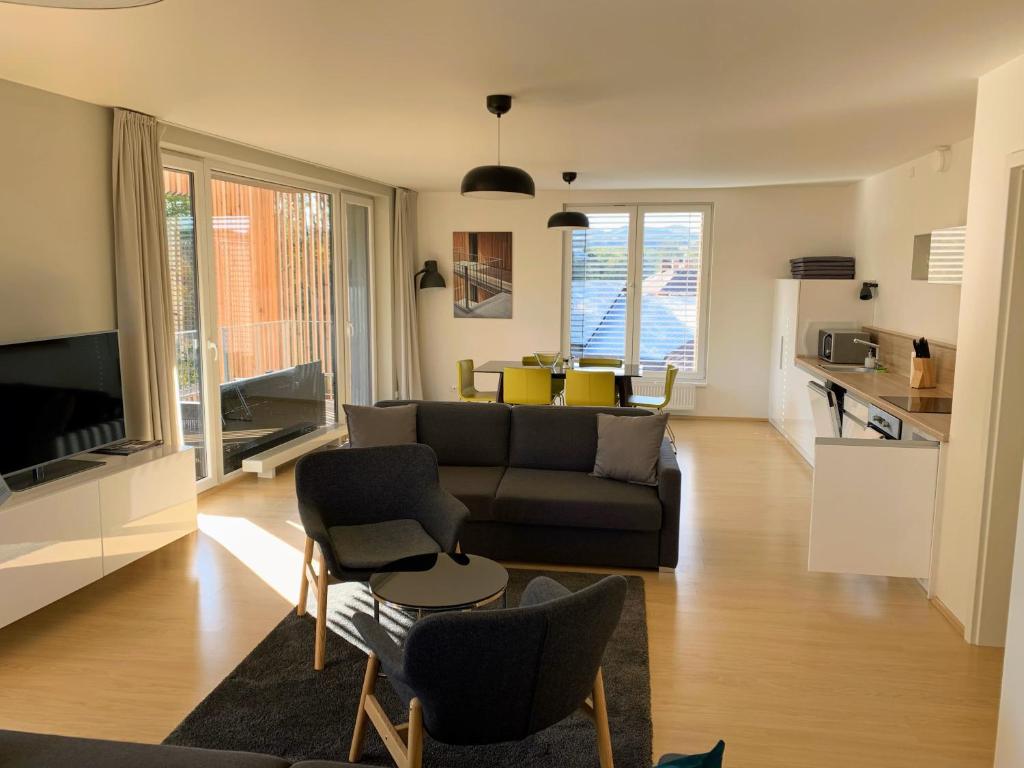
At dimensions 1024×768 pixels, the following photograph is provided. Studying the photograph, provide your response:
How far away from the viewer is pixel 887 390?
534 centimetres

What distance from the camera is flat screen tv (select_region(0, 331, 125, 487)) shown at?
12.1ft

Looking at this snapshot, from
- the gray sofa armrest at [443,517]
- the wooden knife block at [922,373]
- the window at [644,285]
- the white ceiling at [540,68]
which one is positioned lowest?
the gray sofa armrest at [443,517]

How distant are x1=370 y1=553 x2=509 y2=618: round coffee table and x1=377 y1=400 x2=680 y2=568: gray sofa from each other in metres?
1.11

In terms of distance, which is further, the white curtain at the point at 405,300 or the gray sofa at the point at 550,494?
the white curtain at the point at 405,300

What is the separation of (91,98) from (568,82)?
104 inches

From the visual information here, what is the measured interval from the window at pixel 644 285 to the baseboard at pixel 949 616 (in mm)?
5139

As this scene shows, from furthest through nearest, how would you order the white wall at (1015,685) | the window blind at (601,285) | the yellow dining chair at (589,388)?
the window blind at (601,285) < the yellow dining chair at (589,388) < the white wall at (1015,685)

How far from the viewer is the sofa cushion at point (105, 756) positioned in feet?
6.26

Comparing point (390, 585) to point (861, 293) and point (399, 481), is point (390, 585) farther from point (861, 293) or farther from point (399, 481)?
point (861, 293)

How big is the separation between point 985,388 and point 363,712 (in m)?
3.03

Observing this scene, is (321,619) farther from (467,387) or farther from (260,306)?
(467,387)

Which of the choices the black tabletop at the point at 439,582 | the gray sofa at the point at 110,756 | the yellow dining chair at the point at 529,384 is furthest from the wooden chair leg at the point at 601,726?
the yellow dining chair at the point at 529,384

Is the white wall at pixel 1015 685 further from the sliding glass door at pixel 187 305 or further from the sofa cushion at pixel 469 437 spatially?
the sliding glass door at pixel 187 305

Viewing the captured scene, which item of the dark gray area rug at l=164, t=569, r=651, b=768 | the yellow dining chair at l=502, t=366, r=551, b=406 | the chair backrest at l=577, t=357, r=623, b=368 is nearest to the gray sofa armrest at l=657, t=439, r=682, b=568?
the dark gray area rug at l=164, t=569, r=651, b=768
